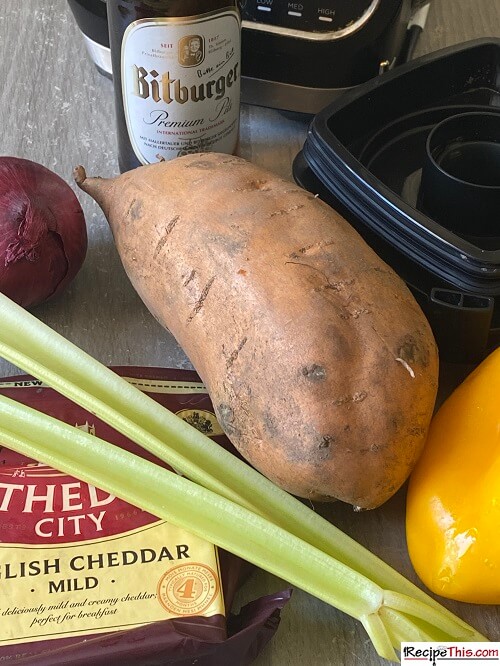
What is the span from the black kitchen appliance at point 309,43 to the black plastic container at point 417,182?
0.06 meters

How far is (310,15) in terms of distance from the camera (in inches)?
33.8

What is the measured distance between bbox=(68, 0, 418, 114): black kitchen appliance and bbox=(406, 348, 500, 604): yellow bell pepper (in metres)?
0.41

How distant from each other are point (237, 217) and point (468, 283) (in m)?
0.20

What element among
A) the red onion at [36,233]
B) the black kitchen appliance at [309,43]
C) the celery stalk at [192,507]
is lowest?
the celery stalk at [192,507]

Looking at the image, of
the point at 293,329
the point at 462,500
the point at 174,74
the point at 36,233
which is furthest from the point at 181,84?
the point at 462,500

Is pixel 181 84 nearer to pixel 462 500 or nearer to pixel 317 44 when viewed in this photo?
pixel 317 44

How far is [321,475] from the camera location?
0.57 meters

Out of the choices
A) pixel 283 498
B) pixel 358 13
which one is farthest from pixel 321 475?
pixel 358 13

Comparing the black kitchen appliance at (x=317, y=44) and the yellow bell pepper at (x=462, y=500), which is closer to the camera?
the yellow bell pepper at (x=462, y=500)

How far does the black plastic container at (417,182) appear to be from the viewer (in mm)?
664

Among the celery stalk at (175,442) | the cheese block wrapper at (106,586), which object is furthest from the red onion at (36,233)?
the cheese block wrapper at (106,586)

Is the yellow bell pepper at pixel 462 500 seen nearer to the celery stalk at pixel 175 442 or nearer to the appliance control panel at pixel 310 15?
the celery stalk at pixel 175 442

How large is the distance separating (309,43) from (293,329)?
0.43 m

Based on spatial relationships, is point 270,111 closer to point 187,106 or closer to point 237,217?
point 187,106
